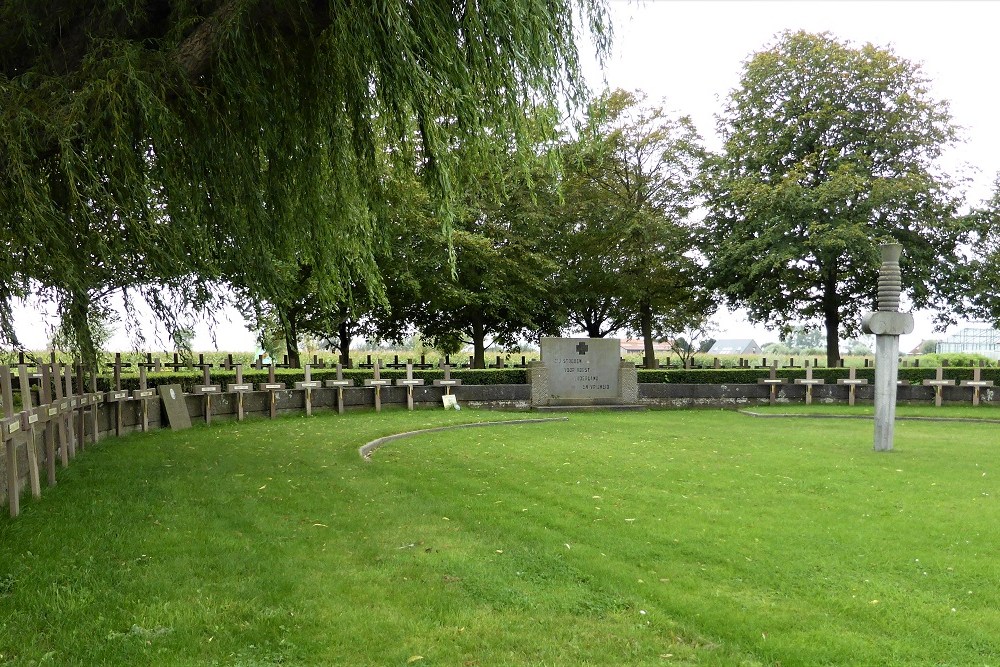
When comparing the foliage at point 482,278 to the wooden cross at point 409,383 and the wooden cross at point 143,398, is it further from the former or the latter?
the wooden cross at point 143,398

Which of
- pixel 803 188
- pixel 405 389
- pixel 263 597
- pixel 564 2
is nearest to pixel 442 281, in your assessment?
pixel 405 389

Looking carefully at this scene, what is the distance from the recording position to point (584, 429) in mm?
14523

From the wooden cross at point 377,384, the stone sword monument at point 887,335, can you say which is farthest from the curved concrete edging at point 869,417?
the wooden cross at point 377,384

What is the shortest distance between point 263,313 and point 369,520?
11.4 ft

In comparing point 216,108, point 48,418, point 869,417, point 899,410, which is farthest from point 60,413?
point 899,410

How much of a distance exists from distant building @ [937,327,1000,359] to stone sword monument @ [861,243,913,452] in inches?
1002

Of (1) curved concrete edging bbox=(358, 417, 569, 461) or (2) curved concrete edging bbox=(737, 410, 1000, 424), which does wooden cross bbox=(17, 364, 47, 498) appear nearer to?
(1) curved concrete edging bbox=(358, 417, 569, 461)

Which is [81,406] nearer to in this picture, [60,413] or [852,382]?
[60,413]

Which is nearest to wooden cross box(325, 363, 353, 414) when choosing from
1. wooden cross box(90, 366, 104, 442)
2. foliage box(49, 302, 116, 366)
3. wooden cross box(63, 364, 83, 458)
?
wooden cross box(90, 366, 104, 442)

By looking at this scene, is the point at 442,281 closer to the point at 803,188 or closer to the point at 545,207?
the point at 545,207

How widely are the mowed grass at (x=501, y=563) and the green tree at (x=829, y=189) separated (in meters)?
16.6

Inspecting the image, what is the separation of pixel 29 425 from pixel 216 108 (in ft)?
11.1

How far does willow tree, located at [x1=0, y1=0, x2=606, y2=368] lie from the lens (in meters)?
5.66

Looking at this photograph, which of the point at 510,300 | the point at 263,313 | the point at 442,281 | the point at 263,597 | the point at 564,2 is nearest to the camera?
the point at 263,597
